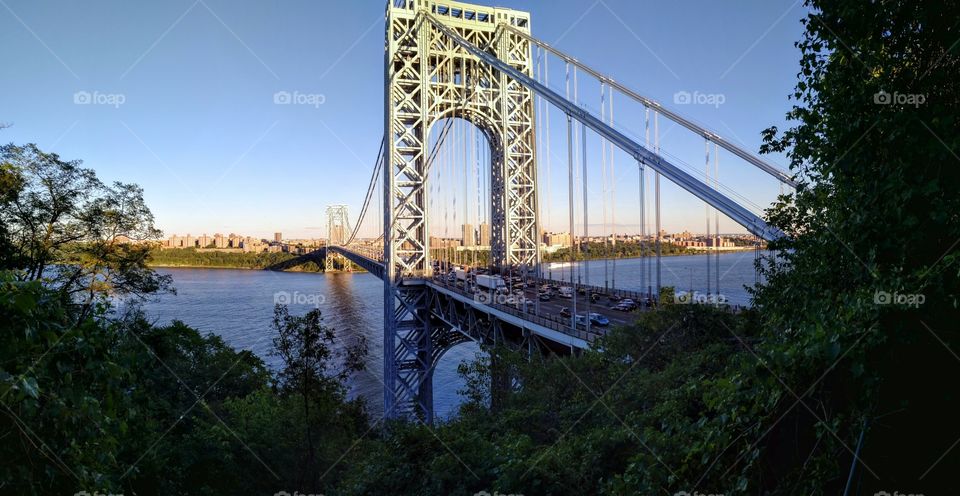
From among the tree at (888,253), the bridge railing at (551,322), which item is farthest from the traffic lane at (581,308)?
the tree at (888,253)

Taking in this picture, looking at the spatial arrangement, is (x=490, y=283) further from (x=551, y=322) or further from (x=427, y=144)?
(x=427, y=144)

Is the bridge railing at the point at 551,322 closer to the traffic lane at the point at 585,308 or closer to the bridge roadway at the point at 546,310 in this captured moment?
the bridge roadway at the point at 546,310

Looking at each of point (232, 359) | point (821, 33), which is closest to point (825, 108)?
point (821, 33)

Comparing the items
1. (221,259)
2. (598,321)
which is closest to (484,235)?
(598,321)

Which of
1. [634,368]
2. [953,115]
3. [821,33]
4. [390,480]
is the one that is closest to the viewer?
[953,115]

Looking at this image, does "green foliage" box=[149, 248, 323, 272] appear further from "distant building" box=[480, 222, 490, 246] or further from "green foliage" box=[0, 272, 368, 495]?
"green foliage" box=[0, 272, 368, 495]

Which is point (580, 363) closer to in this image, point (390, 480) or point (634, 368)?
point (634, 368)

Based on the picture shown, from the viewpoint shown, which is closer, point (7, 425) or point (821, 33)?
point (7, 425)
